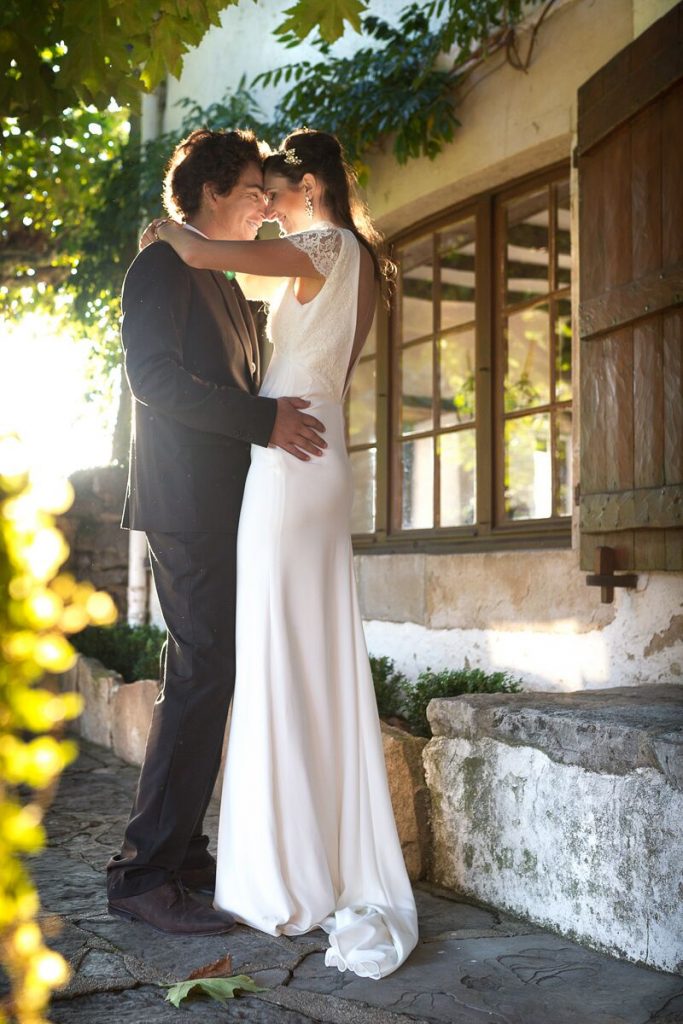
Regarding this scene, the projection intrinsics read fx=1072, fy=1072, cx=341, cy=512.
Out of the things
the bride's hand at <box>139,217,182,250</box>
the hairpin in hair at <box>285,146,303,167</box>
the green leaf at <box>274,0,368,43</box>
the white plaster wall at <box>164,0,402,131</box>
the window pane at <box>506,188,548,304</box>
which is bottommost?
the bride's hand at <box>139,217,182,250</box>

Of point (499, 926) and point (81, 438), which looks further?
point (81, 438)

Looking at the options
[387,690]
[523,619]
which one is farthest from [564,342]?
[387,690]

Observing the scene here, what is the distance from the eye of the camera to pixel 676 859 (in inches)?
93.4

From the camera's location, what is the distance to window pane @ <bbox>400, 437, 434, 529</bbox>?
5.69 m

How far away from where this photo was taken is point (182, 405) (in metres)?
2.77

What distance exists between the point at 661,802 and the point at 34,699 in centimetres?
196

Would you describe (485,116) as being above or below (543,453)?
above

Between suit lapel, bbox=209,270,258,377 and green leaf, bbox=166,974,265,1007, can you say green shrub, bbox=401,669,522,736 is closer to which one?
suit lapel, bbox=209,270,258,377

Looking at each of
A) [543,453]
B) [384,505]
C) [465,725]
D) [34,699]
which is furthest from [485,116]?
[34,699]

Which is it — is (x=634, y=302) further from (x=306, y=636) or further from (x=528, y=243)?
(x=528, y=243)

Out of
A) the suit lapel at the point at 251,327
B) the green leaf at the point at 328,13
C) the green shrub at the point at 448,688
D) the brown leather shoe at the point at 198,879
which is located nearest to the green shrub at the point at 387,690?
the green shrub at the point at 448,688

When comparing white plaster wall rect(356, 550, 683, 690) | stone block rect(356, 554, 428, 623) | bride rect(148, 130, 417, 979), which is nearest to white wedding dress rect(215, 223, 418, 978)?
bride rect(148, 130, 417, 979)

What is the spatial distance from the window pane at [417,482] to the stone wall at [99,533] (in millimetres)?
2439

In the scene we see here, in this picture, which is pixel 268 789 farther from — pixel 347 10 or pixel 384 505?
pixel 384 505
